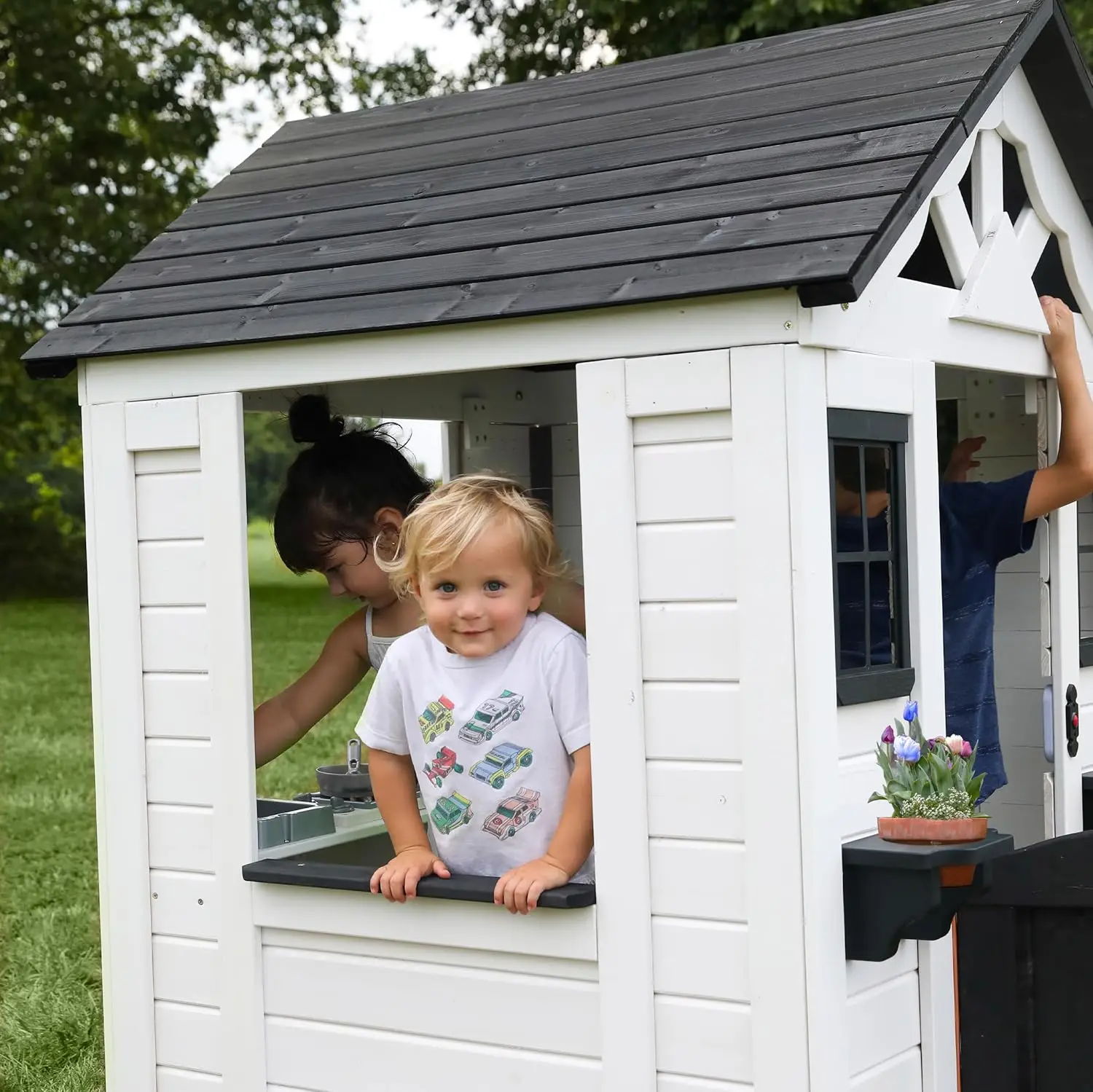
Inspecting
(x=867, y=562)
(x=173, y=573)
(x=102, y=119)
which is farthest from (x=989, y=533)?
(x=102, y=119)

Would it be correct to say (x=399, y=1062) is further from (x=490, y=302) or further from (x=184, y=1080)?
(x=490, y=302)

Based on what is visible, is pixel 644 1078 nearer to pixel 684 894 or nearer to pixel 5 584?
pixel 684 894

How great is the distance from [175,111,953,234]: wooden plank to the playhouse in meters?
0.01

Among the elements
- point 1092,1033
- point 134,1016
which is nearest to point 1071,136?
point 1092,1033

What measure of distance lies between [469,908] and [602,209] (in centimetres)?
155

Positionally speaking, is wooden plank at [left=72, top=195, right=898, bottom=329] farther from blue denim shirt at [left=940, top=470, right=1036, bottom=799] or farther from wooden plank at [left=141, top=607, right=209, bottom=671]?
blue denim shirt at [left=940, top=470, right=1036, bottom=799]

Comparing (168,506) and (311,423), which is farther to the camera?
(311,423)

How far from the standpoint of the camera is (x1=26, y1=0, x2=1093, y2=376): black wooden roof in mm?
3092

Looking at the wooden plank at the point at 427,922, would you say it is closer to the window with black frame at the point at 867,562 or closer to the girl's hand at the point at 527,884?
the girl's hand at the point at 527,884

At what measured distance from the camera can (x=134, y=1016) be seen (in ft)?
12.8

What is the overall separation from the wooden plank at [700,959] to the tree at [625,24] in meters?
8.06

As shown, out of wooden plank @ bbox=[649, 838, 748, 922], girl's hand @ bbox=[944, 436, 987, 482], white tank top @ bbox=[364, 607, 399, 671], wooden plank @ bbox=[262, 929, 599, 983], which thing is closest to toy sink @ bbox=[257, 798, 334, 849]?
wooden plank @ bbox=[262, 929, 599, 983]

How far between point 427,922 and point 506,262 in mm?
1448

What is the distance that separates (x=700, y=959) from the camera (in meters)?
3.07
